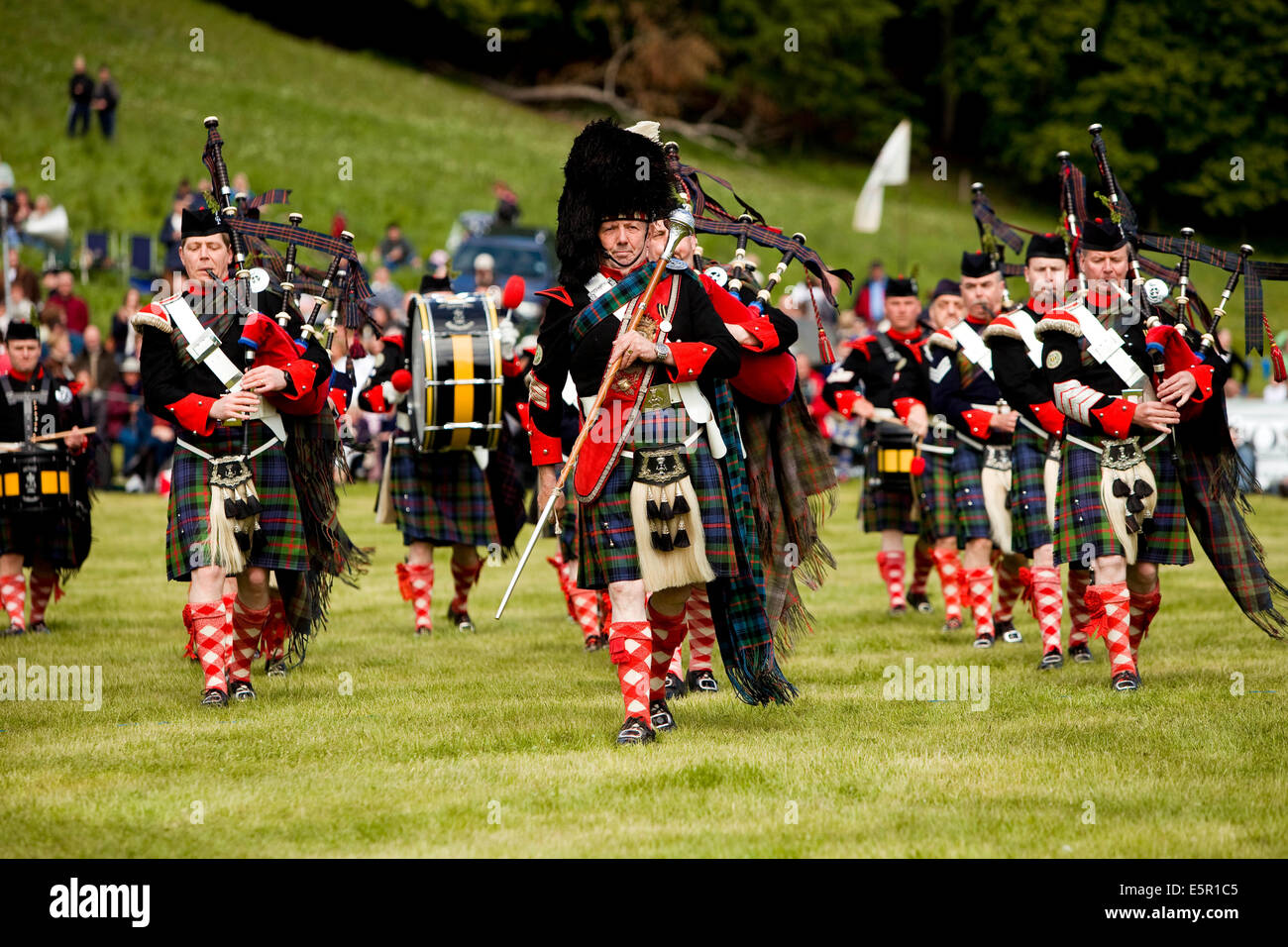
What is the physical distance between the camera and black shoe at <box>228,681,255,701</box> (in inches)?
276

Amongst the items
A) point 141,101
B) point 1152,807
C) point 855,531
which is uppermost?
point 141,101

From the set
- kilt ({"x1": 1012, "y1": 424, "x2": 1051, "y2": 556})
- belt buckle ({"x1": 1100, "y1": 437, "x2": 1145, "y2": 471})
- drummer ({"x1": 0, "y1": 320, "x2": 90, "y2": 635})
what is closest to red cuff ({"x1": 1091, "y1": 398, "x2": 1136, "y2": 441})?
belt buckle ({"x1": 1100, "y1": 437, "x2": 1145, "y2": 471})

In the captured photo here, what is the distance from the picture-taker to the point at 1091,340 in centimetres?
671

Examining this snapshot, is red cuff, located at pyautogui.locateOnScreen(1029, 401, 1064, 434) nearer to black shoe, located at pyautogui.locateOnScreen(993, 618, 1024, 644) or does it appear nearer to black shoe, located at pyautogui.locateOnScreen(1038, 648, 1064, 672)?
black shoe, located at pyautogui.locateOnScreen(1038, 648, 1064, 672)

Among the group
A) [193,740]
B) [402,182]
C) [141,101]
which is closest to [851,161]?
[402,182]

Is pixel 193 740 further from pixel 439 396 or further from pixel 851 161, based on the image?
pixel 851 161

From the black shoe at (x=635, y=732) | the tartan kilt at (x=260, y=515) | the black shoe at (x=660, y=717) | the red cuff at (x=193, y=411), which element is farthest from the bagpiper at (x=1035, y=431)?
the red cuff at (x=193, y=411)

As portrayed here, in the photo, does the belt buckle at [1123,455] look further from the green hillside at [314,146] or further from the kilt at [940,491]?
the green hillside at [314,146]

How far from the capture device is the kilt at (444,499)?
357 inches

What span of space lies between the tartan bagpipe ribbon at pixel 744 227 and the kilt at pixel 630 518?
864mm

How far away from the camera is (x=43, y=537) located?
30.4 feet

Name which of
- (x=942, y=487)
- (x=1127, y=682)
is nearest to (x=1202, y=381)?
(x=1127, y=682)
